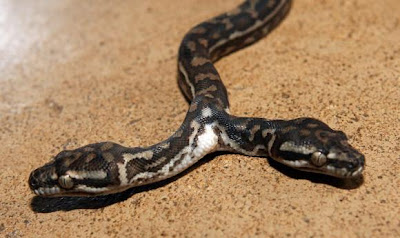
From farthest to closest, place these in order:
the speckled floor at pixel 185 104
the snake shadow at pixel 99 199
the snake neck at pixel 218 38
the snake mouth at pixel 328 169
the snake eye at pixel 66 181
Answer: the snake neck at pixel 218 38
the snake shadow at pixel 99 199
the snake eye at pixel 66 181
the speckled floor at pixel 185 104
the snake mouth at pixel 328 169

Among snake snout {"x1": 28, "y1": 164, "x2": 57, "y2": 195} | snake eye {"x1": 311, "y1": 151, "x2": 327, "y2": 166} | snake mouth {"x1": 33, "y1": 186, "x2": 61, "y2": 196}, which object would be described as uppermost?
snake eye {"x1": 311, "y1": 151, "x2": 327, "y2": 166}

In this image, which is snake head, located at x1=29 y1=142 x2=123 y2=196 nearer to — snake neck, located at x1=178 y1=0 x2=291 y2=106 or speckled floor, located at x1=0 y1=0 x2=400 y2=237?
speckled floor, located at x1=0 y1=0 x2=400 y2=237

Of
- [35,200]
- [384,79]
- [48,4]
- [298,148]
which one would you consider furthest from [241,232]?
[48,4]

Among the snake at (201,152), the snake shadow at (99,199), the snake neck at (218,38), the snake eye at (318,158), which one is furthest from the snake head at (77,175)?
the snake eye at (318,158)

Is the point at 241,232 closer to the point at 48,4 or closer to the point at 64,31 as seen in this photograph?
the point at 64,31

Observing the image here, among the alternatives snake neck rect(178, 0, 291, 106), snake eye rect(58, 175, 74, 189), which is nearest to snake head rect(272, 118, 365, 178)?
snake neck rect(178, 0, 291, 106)

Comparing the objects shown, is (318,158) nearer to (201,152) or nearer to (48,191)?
(201,152)

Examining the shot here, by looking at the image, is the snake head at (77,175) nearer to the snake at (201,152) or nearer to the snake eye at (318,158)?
the snake at (201,152)

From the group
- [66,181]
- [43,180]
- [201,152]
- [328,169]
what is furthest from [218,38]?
[43,180]
